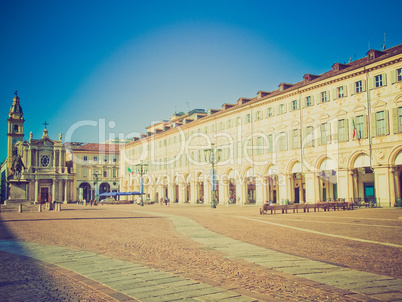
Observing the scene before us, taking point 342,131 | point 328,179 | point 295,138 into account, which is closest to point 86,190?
point 295,138

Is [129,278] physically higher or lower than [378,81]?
lower

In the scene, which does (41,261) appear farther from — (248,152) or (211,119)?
(211,119)

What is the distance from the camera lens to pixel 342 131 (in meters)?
40.6

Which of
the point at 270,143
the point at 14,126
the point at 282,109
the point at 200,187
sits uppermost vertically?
the point at 14,126

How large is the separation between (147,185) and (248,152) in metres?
36.9

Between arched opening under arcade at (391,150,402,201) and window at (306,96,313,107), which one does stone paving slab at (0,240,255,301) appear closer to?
arched opening under arcade at (391,150,402,201)

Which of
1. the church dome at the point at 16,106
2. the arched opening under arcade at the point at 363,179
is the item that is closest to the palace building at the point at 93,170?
the church dome at the point at 16,106

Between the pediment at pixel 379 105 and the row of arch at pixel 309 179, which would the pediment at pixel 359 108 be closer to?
the pediment at pixel 379 105

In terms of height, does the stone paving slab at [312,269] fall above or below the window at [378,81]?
below

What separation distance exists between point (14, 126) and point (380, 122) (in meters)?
92.0

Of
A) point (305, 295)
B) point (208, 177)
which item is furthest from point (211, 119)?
point (305, 295)

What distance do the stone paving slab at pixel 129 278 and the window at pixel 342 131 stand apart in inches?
1334

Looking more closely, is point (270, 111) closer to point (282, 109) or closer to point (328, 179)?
point (282, 109)

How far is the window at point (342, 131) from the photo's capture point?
4009 centimetres
